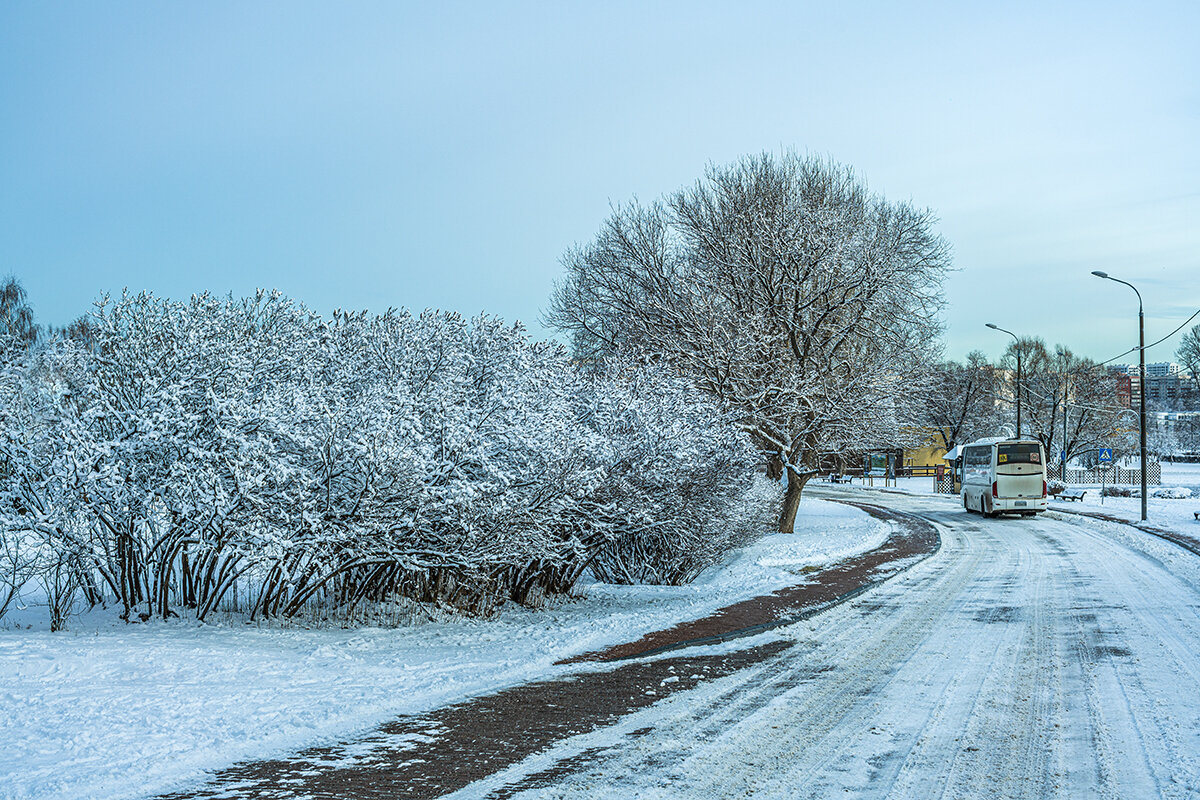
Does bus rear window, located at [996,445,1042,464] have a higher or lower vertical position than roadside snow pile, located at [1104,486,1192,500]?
higher

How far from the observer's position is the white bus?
1248 inches

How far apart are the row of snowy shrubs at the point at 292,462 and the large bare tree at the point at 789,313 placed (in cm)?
1066

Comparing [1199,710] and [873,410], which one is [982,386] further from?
[1199,710]

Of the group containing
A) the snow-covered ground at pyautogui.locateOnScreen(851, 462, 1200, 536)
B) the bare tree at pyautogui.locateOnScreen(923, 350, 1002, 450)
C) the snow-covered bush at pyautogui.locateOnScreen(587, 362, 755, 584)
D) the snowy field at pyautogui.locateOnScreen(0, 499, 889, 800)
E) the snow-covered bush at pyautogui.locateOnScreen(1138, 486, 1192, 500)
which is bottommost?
the snow-covered ground at pyautogui.locateOnScreen(851, 462, 1200, 536)

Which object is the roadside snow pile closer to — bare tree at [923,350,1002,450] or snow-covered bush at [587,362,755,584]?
snow-covered bush at [587,362,755,584]

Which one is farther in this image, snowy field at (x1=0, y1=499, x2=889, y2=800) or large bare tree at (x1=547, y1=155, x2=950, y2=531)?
large bare tree at (x1=547, y1=155, x2=950, y2=531)

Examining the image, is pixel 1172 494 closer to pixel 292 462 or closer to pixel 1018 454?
pixel 1018 454

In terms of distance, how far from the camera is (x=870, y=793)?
4.96 meters

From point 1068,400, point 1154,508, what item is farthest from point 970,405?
point 1154,508

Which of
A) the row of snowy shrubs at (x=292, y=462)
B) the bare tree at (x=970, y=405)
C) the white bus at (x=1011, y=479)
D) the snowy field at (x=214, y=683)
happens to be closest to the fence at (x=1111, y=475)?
the bare tree at (x=970, y=405)

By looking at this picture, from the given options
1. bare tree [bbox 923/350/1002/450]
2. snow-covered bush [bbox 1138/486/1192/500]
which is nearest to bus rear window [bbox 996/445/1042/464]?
snow-covered bush [bbox 1138/486/1192/500]

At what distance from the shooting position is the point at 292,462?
9602 millimetres

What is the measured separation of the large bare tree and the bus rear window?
6.38 metres

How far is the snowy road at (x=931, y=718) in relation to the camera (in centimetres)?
515
